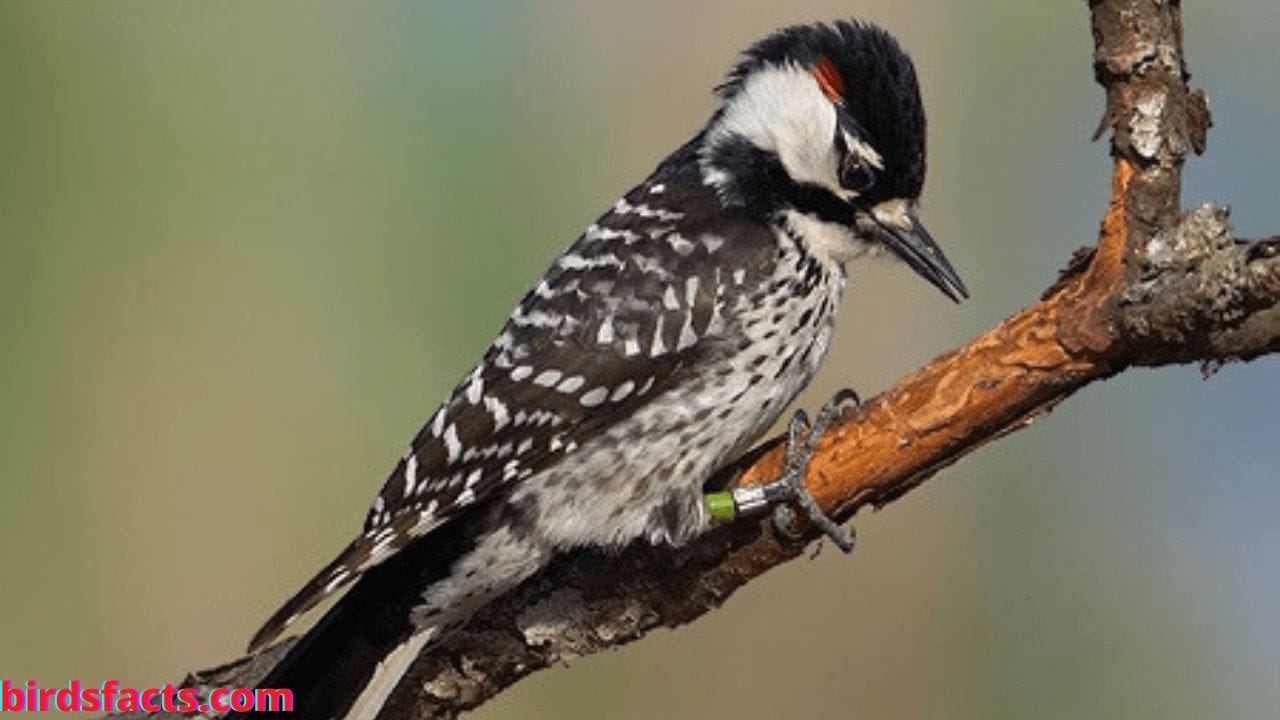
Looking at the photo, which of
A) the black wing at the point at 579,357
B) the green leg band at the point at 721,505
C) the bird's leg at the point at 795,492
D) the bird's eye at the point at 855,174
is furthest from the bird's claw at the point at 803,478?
the bird's eye at the point at 855,174

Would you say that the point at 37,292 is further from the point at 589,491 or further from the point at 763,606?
the point at 589,491

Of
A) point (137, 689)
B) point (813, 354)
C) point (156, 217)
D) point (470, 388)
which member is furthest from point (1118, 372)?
point (156, 217)

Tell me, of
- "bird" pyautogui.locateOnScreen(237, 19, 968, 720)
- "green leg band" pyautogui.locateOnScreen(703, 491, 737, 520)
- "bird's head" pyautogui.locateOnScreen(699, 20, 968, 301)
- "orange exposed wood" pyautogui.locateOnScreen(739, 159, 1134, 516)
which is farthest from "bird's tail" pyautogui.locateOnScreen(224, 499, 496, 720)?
"bird's head" pyautogui.locateOnScreen(699, 20, 968, 301)

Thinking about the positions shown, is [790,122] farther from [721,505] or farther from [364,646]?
[364,646]

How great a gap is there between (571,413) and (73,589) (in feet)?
5.41

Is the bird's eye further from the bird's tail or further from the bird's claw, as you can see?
the bird's tail

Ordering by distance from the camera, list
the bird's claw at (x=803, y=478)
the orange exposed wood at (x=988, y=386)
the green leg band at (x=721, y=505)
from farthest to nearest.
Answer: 1. the green leg band at (x=721, y=505)
2. the bird's claw at (x=803, y=478)
3. the orange exposed wood at (x=988, y=386)

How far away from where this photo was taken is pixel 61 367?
4.75 meters

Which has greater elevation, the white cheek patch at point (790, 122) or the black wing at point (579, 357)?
the white cheek patch at point (790, 122)

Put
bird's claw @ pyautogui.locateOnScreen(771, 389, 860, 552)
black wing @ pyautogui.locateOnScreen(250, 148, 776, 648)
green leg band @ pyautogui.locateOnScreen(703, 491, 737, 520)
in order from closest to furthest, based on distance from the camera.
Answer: bird's claw @ pyautogui.locateOnScreen(771, 389, 860, 552) → green leg band @ pyautogui.locateOnScreen(703, 491, 737, 520) → black wing @ pyautogui.locateOnScreen(250, 148, 776, 648)

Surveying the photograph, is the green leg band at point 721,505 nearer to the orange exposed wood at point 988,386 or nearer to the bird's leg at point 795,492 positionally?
the bird's leg at point 795,492

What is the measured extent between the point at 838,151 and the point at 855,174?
0.16ft

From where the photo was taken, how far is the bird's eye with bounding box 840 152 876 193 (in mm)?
3180

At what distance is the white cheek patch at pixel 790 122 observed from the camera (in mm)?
3236
